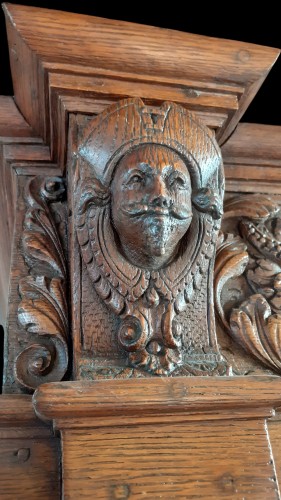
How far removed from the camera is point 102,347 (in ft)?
3.16

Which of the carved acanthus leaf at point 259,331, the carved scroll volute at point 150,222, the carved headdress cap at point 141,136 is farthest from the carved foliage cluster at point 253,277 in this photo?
the carved headdress cap at point 141,136

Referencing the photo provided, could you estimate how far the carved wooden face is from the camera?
3.05 ft

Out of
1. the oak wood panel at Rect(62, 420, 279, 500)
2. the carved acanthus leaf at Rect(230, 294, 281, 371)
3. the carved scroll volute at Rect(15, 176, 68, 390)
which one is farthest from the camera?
the carved acanthus leaf at Rect(230, 294, 281, 371)

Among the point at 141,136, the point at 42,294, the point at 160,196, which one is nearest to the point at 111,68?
the point at 141,136

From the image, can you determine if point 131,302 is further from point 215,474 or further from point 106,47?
point 106,47

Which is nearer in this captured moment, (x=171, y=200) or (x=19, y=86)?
(x=171, y=200)

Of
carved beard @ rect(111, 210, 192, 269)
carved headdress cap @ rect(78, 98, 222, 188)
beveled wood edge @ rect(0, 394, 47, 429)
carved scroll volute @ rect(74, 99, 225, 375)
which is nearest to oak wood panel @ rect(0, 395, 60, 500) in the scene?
beveled wood edge @ rect(0, 394, 47, 429)

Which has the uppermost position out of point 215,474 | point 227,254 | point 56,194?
point 56,194

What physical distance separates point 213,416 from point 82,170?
46 cm

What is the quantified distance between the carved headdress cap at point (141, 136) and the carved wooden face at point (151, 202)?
2 centimetres

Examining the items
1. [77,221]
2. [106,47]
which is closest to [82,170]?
[77,221]

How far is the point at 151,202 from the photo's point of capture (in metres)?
0.93

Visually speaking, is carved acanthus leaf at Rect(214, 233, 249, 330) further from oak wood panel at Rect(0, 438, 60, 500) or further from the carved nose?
oak wood panel at Rect(0, 438, 60, 500)

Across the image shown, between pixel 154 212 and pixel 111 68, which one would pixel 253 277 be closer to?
pixel 154 212
